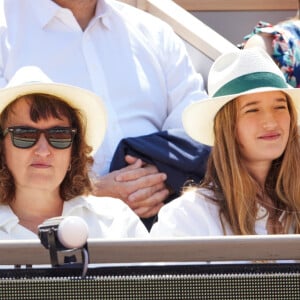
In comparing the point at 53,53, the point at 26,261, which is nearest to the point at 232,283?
the point at 26,261

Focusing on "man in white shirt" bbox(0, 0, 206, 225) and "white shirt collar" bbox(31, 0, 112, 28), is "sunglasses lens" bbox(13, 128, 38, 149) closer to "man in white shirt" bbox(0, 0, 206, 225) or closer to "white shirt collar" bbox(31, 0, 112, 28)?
"man in white shirt" bbox(0, 0, 206, 225)

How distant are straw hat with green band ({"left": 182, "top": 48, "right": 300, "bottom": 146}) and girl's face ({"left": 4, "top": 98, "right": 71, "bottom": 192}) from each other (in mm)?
526

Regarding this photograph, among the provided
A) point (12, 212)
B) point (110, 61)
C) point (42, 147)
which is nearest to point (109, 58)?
point (110, 61)

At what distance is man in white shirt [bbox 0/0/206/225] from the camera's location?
443 centimetres

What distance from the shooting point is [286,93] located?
3670 mm


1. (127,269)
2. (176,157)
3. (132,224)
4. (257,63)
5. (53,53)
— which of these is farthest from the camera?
(53,53)

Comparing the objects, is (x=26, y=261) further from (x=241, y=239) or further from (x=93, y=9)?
(x=93, y=9)

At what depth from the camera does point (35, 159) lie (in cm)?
340

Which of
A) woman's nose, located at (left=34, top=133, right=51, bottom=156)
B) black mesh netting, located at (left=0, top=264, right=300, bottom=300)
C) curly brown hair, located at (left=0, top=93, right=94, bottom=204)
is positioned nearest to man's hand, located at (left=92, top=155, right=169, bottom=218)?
curly brown hair, located at (left=0, top=93, right=94, bottom=204)

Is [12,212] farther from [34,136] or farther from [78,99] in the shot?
[78,99]

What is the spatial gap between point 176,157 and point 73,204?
762 mm

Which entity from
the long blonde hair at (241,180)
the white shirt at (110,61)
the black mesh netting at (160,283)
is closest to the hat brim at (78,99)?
the long blonde hair at (241,180)

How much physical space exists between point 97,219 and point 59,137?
31 cm

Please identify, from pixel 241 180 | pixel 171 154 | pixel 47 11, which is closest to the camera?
pixel 241 180
